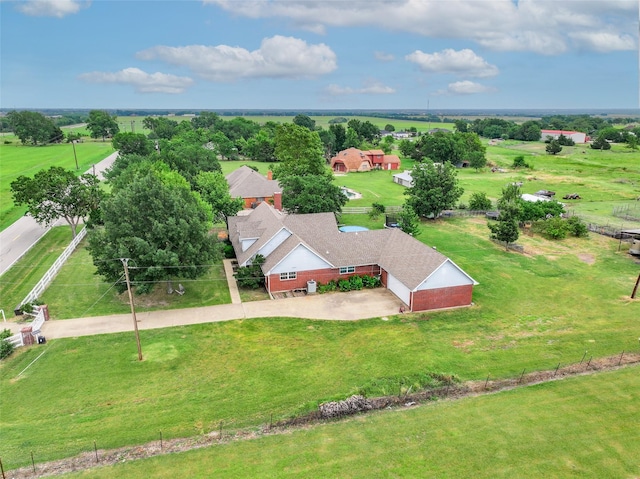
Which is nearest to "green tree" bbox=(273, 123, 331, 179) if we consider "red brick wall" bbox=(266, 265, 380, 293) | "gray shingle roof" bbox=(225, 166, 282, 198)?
"gray shingle roof" bbox=(225, 166, 282, 198)

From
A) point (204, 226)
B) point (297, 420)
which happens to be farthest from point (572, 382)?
point (204, 226)

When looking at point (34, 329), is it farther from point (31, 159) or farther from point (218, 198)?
point (31, 159)

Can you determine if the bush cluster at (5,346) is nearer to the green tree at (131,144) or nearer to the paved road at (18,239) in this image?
the paved road at (18,239)

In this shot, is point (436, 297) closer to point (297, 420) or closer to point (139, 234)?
point (297, 420)

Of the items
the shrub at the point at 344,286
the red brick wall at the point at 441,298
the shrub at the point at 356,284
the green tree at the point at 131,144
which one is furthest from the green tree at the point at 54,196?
the green tree at the point at 131,144

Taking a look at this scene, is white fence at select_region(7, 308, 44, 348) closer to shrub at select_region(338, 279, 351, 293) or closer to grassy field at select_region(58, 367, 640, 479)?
grassy field at select_region(58, 367, 640, 479)
